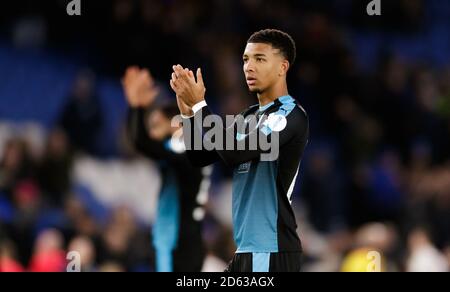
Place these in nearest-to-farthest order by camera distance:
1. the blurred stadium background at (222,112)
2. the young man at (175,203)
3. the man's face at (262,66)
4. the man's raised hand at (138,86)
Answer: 1. the man's face at (262,66)
2. the man's raised hand at (138,86)
3. the young man at (175,203)
4. the blurred stadium background at (222,112)

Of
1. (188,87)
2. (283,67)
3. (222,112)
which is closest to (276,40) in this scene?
(283,67)

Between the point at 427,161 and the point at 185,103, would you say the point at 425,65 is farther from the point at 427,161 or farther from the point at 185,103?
the point at 185,103

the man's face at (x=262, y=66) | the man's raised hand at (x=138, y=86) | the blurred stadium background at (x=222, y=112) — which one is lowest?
the man's face at (x=262, y=66)

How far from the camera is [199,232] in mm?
7496

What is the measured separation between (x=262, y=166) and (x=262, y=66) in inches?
22.1

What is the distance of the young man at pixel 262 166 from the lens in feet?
16.2

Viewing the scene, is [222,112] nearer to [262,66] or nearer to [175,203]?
[175,203]

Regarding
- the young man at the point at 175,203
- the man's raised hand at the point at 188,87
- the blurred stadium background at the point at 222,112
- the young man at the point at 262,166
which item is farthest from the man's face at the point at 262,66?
the blurred stadium background at the point at 222,112

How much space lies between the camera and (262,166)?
5008mm

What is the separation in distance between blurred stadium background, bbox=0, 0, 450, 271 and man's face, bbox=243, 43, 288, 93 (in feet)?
16.4

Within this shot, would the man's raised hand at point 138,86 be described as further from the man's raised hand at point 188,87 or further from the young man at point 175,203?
the man's raised hand at point 188,87

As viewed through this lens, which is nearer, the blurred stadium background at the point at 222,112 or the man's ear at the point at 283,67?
the man's ear at the point at 283,67

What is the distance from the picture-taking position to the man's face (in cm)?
512
